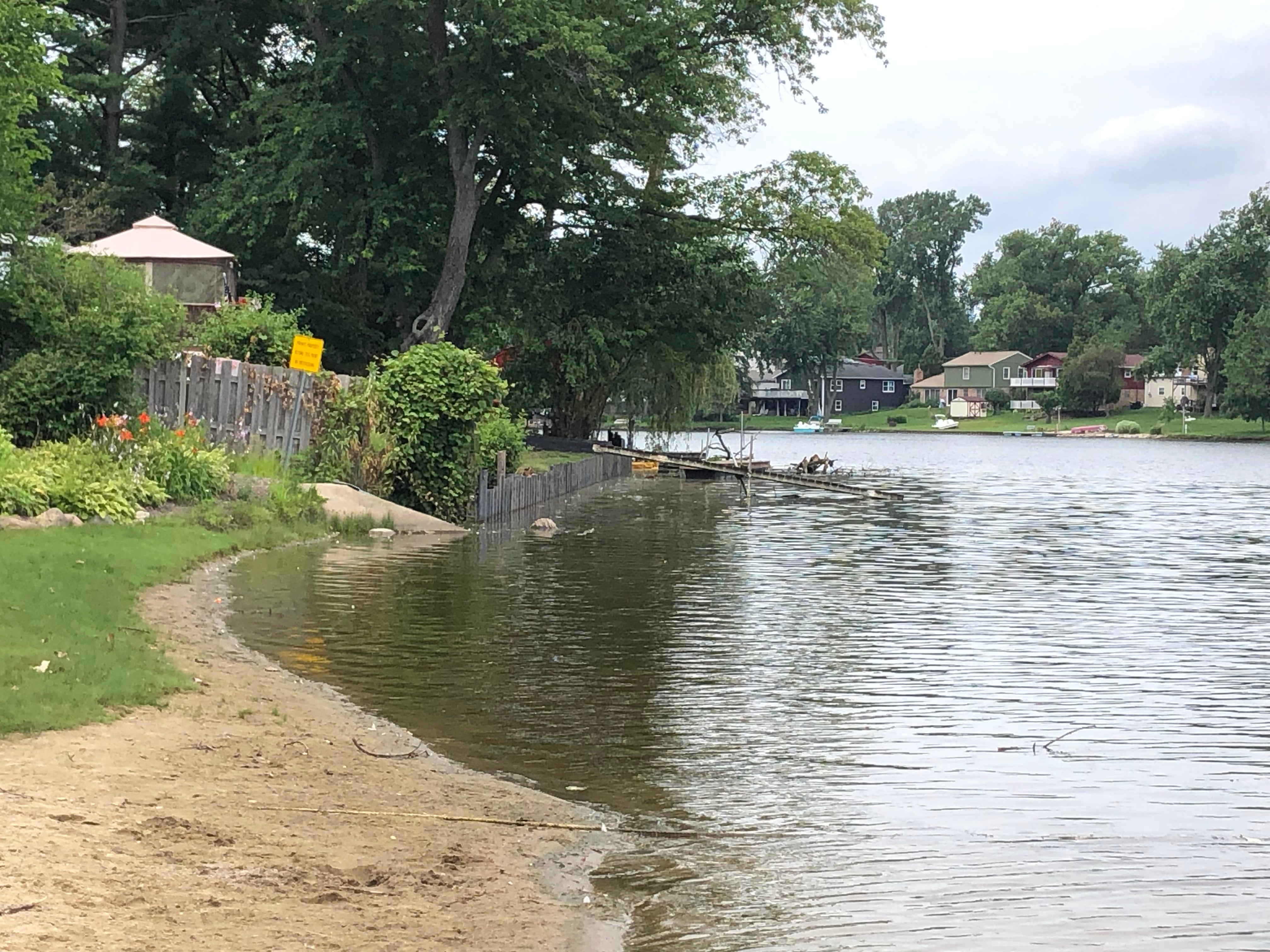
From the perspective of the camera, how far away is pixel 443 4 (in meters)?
41.0

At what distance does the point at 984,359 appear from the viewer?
543 feet

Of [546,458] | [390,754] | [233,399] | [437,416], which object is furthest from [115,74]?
[390,754]

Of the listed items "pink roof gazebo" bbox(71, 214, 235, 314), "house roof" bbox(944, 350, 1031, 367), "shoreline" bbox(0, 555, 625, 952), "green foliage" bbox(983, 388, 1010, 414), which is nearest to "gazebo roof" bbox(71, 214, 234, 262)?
"pink roof gazebo" bbox(71, 214, 235, 314)

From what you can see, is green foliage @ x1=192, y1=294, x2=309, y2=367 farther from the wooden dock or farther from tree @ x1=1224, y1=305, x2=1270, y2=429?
tree @ x1=1224, y1=305, x2=1270, y2=429

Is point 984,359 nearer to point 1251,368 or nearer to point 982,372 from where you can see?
point 982,372

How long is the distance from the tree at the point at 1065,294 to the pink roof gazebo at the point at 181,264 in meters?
140

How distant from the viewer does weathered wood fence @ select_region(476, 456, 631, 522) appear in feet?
105

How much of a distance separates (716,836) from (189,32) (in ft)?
143

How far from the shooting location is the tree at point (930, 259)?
188 meters

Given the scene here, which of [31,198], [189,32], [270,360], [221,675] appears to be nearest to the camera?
[221,675]

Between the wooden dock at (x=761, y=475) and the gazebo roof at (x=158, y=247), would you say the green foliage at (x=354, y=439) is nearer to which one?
the gazebo roof at (x=158, y=247)

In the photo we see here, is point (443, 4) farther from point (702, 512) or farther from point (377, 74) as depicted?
point (702, 512)

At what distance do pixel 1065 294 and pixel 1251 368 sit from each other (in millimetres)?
59404

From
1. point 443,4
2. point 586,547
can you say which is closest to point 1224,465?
point 443,4
